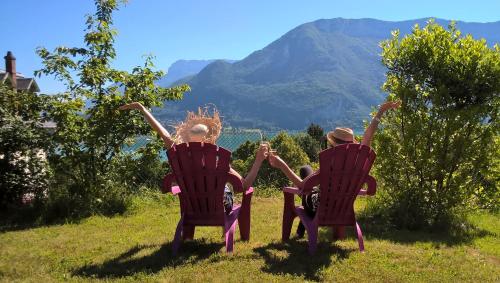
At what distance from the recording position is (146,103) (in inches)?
304

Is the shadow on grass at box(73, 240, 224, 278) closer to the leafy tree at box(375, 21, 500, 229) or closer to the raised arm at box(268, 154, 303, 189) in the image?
the raised arm at box(268, 154, 303, 189)

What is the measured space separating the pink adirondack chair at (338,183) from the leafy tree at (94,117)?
3717 millimetres

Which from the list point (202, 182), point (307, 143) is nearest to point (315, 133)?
point (307, 143)

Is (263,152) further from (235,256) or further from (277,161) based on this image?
(235,256)

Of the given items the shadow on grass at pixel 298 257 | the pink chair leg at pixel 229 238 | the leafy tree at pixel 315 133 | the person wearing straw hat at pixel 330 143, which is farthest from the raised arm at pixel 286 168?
the leafy tree at pixel 315 133

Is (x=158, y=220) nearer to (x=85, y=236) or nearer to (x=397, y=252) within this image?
(x=85, y=236)

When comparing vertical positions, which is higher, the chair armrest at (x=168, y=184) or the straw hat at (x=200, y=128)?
the straw hat at (x=200, y=128)

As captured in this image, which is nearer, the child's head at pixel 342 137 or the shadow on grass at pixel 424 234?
the child's head at pixel 342 137

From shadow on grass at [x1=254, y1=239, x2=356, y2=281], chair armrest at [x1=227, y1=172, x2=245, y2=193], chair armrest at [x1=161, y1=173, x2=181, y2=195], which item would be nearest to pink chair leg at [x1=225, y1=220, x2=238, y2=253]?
shadow on grass at [x1=254, y1=239, x2=356, y2=281]

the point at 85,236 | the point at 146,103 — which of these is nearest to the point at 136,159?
the point at 146,103

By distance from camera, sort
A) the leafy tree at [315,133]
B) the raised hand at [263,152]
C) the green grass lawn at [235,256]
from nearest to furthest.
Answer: the green grass lawn at [235,256] → the raised hand at [263,152] → the leafy tree at [315,133]

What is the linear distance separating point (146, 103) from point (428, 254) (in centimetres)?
483

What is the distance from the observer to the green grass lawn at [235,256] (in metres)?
4.14

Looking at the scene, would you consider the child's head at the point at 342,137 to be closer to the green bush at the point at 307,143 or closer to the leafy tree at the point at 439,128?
the leafy tree at the point at 439,128
